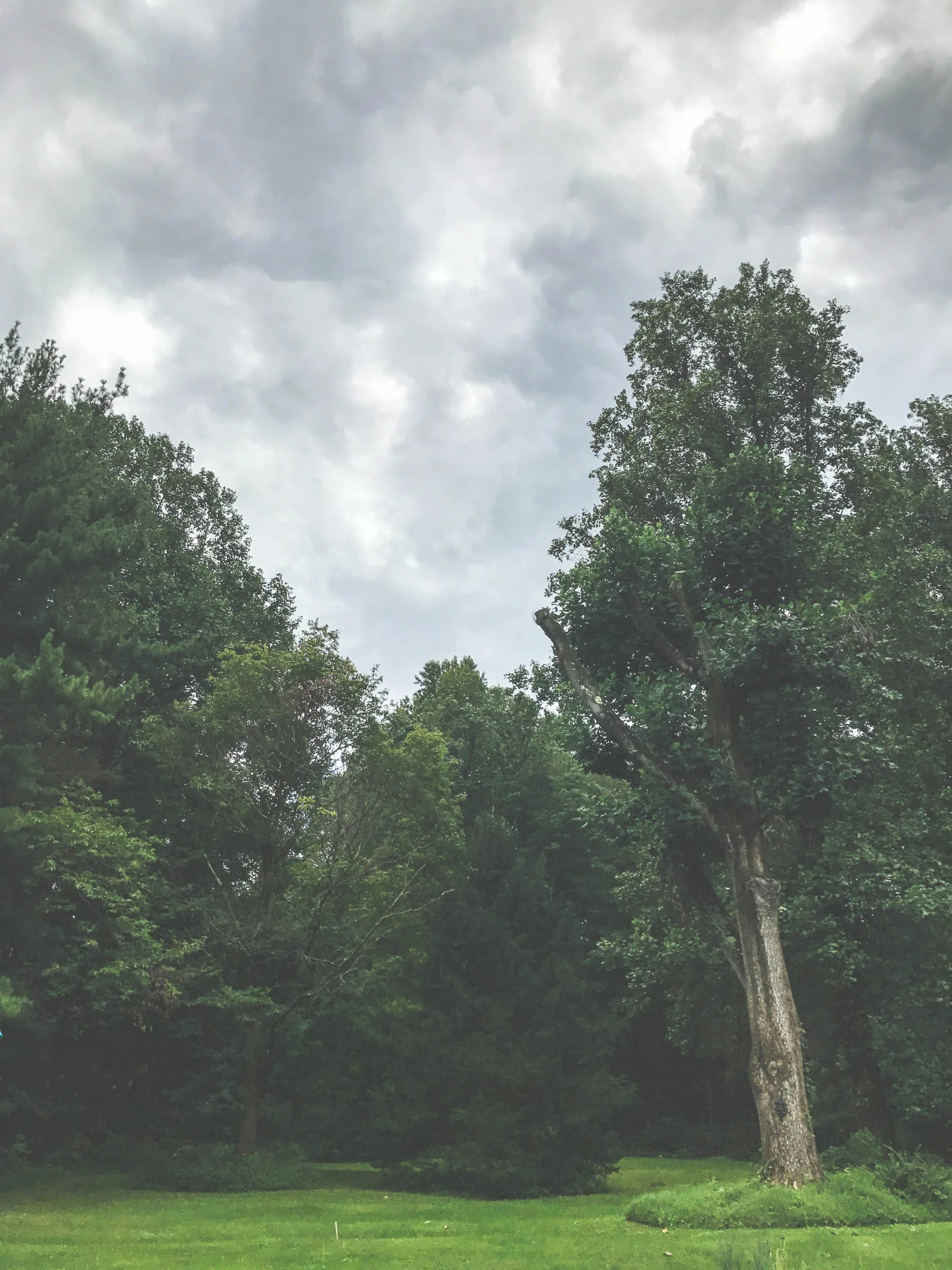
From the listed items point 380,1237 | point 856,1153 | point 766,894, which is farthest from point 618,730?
point 380,1237

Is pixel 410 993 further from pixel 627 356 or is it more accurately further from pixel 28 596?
pixel 627 356

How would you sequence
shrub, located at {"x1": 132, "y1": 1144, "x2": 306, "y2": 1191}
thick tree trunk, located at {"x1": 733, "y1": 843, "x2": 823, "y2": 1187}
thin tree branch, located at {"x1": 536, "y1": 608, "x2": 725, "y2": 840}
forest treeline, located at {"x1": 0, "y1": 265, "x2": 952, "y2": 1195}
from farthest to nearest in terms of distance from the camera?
shrub, located at {"x1": 132, "y1": 1144, "x2": 306, "y2": 1191} → forest treeline, located at {"x1": 0, "y1": 265, "x2": 952, "y2": 1195} → thin tree branch, located at {"x1": 536, "y1": 608, "x2": 725, "y2": 840} → thick tree trunk, located at {"x1": 733, "y1": 843, "x2": 823, "y2": 1187}

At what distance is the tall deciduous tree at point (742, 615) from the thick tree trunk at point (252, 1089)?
44.5 ft

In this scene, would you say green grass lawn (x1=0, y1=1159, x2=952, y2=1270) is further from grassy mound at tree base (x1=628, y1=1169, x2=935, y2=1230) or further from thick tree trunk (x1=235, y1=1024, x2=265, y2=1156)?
thick tree trunk (x1=235, y1=1024, x2=265, y2=1156)

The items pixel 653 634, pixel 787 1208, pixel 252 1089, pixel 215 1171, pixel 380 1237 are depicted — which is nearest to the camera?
pixel 787 1208

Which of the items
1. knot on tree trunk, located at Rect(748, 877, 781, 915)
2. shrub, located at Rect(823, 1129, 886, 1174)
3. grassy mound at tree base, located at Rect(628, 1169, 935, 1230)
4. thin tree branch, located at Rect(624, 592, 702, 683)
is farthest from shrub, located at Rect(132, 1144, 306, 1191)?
thin tree branch, located at Rect(624, 592, 702, 683)

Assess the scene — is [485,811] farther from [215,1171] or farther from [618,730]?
[618,730]

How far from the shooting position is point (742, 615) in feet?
64.6

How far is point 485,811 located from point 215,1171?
48.6 ft

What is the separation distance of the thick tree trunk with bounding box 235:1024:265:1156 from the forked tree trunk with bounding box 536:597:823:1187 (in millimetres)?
14030

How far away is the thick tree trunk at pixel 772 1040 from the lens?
53.4 feet

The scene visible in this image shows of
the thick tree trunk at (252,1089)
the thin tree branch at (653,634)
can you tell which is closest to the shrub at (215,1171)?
the thick tree trunk at (252,1089)

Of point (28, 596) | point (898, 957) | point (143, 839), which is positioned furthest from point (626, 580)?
point (143, 839)

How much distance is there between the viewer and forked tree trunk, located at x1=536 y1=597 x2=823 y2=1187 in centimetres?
1642
